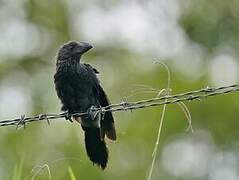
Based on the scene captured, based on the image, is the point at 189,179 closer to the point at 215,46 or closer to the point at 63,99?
the point at 215,46

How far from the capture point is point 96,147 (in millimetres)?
8266

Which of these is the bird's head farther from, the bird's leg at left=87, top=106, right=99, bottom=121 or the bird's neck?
the bird's leg at left=87, top=106, right=99, bottom=121

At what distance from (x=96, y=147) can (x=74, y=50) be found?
1.00 metres

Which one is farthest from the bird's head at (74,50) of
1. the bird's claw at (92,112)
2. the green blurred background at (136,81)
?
the green blurred background at (136,81)

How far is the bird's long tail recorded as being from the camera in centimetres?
808

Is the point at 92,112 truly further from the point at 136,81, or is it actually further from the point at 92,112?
the point at 136,81

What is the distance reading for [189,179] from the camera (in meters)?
20.1

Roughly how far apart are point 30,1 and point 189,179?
634 centimetres

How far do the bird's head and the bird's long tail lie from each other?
0.62 meters

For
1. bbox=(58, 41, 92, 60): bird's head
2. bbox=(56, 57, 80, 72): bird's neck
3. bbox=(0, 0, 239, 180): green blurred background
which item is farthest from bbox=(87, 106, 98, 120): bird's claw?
bbox=(0, 0, 239, 180): green blurred background

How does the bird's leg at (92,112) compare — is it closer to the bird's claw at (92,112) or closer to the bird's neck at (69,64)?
the bird's claw at (92,112)

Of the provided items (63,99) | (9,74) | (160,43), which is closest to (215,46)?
(160,43)

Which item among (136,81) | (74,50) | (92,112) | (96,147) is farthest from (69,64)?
(136,81)

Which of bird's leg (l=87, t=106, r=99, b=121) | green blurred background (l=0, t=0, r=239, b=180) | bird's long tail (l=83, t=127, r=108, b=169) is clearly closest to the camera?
bird's long tail (l=83, t=127, r=108, b=169)
